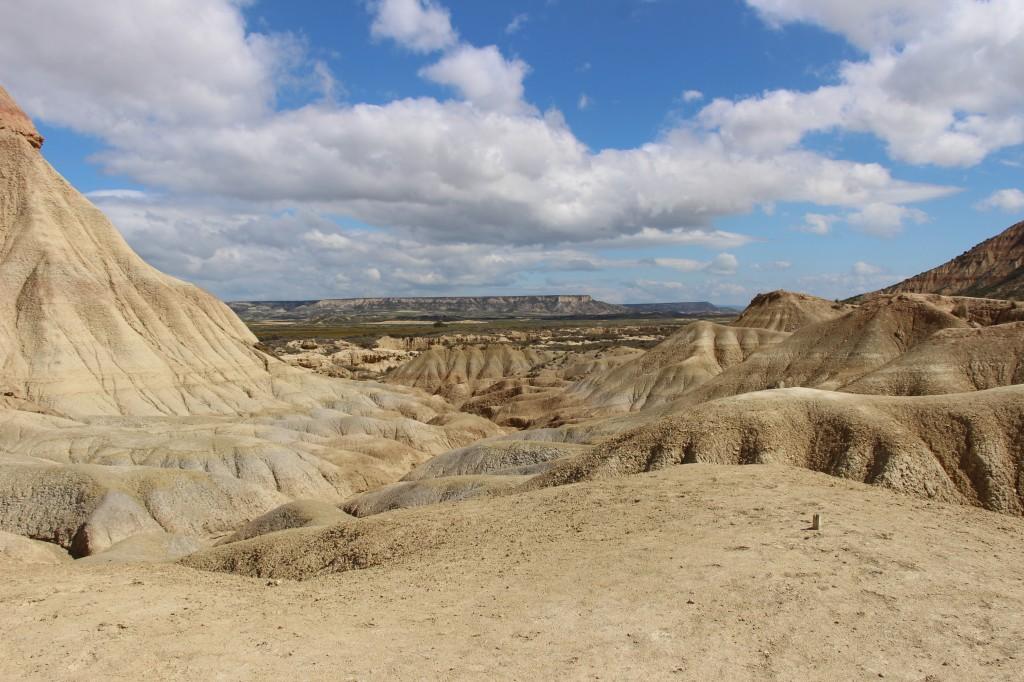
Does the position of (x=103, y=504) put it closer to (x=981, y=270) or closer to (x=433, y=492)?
(x=433, y=492)

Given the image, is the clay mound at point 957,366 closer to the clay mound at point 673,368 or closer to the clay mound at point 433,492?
the clay mound at point 433,492

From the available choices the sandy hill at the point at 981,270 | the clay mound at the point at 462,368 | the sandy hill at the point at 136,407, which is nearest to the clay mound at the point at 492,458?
the sandy hill at the point at 136,407

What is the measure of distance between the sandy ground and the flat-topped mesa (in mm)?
66419

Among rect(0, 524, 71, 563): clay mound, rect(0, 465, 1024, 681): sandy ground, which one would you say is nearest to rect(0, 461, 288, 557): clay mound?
rect(0, 524, 71, 563): clay mound

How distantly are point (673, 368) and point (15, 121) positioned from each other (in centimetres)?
7149


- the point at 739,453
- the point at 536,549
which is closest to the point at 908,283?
the point at 739,453

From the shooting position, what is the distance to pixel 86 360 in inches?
2239

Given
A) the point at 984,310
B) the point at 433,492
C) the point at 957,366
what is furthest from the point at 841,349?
the point at 433,492

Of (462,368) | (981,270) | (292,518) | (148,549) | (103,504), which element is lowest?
(462,368)

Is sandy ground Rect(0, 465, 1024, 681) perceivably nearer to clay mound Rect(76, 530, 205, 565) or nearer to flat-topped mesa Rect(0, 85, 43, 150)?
clay mound Rect(76, 530, 205, 565)

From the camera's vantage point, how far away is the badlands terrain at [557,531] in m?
11.6

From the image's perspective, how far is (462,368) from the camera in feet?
382

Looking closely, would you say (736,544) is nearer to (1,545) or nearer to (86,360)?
(1,545)

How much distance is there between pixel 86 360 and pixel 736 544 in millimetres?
58765
